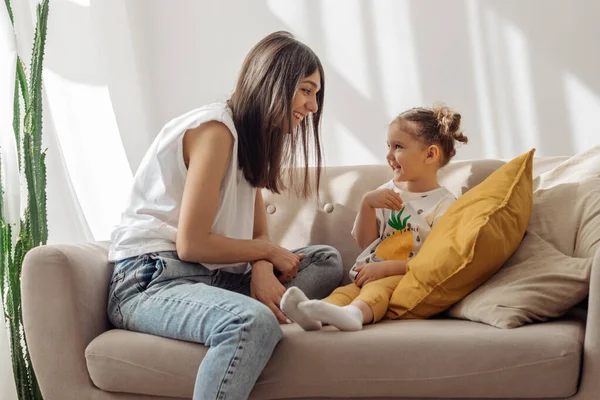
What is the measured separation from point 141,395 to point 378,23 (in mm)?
1699

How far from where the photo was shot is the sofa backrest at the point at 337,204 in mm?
2137

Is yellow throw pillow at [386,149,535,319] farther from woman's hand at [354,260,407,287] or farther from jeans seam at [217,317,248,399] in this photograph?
jeans seam at [217,317,248,399]

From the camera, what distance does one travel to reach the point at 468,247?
167 cm

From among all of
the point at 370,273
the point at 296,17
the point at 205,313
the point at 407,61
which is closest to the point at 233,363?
the point at 205,313

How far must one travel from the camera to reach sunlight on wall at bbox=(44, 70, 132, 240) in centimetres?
271

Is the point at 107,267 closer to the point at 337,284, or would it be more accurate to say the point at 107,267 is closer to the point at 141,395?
the point at 141,395

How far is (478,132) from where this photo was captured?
8.75 ft

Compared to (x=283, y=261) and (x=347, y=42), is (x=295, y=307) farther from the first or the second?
(x=347, y=42)

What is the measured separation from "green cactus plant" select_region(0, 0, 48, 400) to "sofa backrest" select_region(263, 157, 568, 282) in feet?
2.27

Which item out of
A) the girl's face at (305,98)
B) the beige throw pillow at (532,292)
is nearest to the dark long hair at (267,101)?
the girl's face at (305,98)

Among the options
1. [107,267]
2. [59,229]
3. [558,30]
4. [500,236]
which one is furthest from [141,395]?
[558,30]

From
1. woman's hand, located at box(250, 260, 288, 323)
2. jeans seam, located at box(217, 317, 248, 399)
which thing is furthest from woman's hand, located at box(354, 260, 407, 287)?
jeans seam, located at box(217, 317, 248, 399)

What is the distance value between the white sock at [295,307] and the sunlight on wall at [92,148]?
1.36m

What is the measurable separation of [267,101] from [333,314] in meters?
0.59
